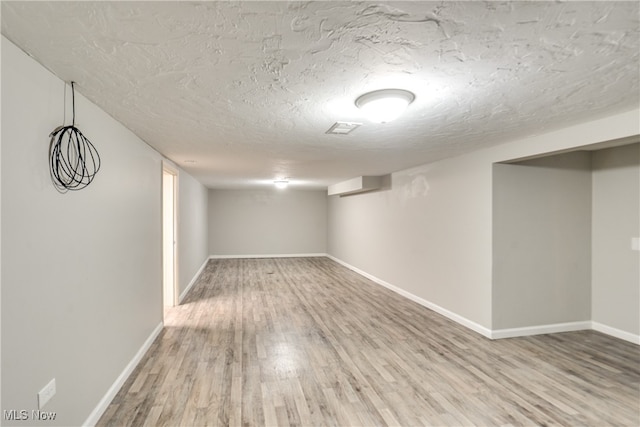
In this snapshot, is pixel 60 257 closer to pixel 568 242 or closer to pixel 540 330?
pixel 540 330

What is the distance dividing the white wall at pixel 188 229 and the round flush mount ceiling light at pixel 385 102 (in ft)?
13.3

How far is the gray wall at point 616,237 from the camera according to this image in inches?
139

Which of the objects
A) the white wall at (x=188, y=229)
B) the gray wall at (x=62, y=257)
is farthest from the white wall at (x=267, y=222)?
the gray wall at (x=62, y=257)

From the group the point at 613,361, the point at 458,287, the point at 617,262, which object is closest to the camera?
the point at 613,361

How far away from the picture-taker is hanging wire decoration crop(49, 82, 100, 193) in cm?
174

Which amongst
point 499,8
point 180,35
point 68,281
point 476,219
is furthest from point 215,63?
point 476,219

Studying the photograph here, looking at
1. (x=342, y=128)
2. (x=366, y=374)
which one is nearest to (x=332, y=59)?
(x=342, y=128)

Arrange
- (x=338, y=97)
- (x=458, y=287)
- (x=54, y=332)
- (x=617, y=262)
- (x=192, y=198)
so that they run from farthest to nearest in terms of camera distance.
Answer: (x=192, y=198) → (x=458, y=287) → (x=617, y=262) → (x=338, y=97) → (x=54, y=332)

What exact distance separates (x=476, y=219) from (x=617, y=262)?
64.5 inches

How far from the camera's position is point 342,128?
9.11 feet

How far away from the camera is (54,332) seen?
170 cm

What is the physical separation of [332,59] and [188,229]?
5.24 metres

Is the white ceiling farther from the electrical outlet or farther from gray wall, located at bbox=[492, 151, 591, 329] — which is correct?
the electrical outlet

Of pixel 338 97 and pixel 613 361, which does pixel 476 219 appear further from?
pixel 338 97
